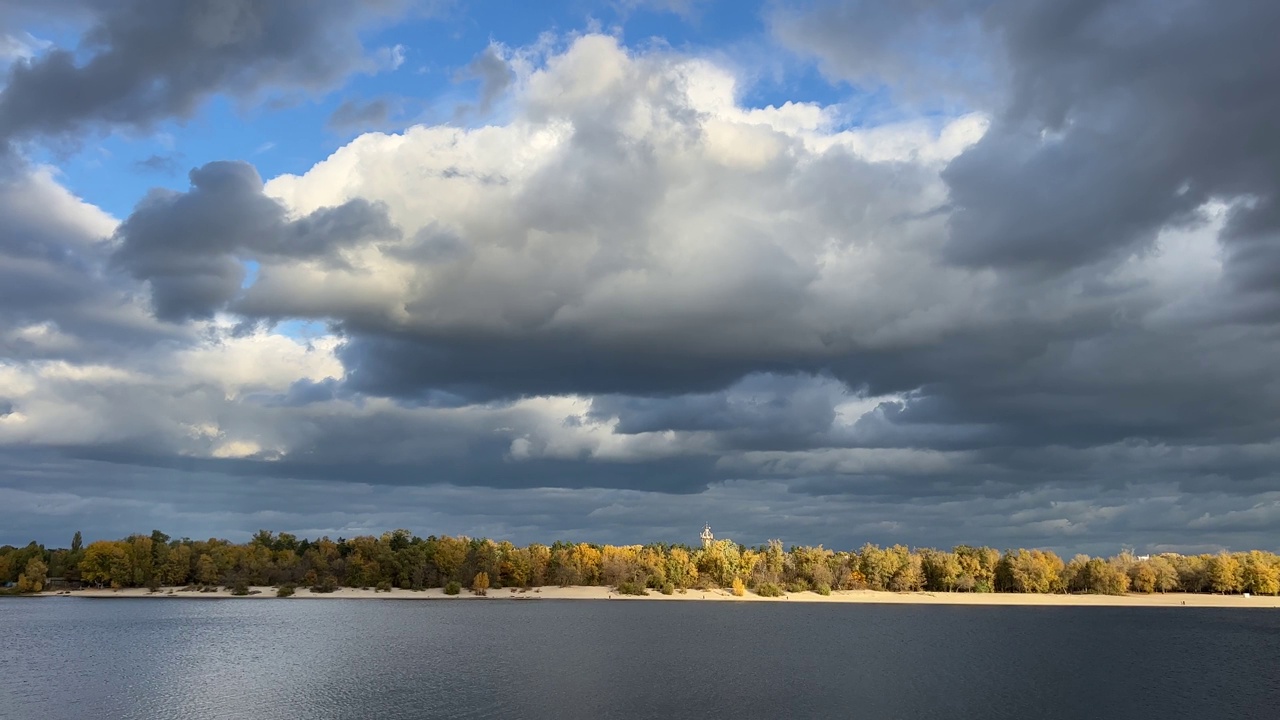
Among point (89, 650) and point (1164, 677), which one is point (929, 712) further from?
point (89, 650)

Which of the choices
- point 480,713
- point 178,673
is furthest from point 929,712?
point 178,673

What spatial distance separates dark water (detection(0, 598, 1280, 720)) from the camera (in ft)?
267

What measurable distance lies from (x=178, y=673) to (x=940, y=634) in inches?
5287

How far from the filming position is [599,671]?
105 metres

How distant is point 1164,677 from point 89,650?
145867 mm

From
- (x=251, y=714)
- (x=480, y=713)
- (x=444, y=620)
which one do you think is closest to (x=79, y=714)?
(x=251, y=714)

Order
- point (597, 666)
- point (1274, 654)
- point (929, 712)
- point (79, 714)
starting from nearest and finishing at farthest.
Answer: point (79, 714) < point (929, 712) < point (597, 666) < point (1274, 654)

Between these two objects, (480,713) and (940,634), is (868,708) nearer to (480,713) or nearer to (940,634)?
(480,713)

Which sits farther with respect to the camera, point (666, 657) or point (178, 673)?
point (666, 657)

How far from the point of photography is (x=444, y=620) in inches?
7249

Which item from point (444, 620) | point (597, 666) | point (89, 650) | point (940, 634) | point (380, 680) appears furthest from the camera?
point (444, 620)

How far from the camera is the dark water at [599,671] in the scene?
8150cm

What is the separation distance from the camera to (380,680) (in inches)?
3752

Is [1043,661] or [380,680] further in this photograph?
[1043,661]
